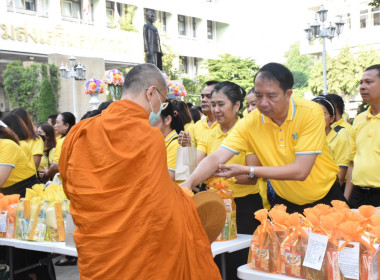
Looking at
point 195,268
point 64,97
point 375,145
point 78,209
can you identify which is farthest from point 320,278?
point 64,97

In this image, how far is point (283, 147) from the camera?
108 inches

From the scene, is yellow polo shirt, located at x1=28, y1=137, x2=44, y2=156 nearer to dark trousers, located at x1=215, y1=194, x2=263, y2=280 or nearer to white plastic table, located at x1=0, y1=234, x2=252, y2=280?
white plastic table, located at x1=0, y1=234, x2=252, y2=280

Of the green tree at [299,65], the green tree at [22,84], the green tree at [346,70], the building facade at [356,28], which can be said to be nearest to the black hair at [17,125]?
the green tree at [22,84]

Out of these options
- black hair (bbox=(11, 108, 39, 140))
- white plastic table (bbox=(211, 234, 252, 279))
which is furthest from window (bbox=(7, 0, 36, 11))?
white plastic table (bbox=(211, 234, 252, 279))

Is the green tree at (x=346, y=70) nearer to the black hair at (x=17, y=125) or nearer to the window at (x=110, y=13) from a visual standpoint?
the window at (x=110, y=13)

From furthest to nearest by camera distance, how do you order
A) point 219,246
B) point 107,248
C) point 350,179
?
1. point 350,179
2. point 219,246
3. point 107,248

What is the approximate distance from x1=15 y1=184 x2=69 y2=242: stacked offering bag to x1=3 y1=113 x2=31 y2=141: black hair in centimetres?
157

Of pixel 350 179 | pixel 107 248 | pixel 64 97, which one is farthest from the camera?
pixel 64 97

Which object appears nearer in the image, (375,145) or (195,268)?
(195,268)

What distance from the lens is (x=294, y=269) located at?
2031 mm

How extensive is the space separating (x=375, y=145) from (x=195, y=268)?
2.12 meters

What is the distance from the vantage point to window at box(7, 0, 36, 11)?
69.0 feet

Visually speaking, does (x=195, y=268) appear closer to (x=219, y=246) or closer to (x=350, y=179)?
(x=219, y=246)

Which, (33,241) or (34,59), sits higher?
(34,59)
